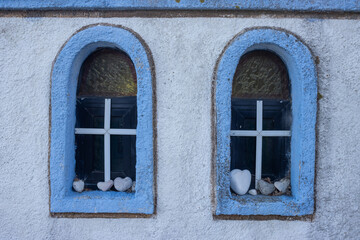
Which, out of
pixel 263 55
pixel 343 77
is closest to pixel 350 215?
pixel 343 77

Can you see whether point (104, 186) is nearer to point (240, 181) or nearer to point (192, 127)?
point (192, 127)

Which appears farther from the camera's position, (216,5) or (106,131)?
(106,131)

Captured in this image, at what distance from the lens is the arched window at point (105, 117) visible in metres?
2.34

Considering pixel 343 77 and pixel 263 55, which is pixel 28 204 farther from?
pixel 343 77

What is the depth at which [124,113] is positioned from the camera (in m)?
2.41

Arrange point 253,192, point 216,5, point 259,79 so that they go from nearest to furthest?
point 216,5 < point 253,192 < point 259,79

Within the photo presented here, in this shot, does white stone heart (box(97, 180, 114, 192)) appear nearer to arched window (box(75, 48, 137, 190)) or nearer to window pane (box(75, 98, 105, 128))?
arched window (box(75, 48, 137, 190))

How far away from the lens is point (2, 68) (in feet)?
7.19

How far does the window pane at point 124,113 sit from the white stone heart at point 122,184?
521mm

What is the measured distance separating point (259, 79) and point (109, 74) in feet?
4.94

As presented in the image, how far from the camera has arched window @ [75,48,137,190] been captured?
7.66 feet

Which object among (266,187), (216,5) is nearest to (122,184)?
(266,187)

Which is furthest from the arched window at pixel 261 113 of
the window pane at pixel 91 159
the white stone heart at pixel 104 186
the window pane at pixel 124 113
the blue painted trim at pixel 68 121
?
the window pane at pixel 91 159

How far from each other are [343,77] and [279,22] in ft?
2.52
